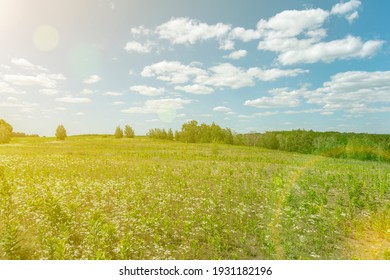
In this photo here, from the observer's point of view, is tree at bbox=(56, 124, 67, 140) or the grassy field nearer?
the grassy field

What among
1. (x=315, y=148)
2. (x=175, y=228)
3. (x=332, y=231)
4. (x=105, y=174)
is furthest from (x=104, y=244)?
(x=315, y=148)

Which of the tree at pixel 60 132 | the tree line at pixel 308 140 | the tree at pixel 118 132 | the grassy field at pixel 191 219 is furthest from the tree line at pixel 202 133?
the grassy field at pixel 191 219

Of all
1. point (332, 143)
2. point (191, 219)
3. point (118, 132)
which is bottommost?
point (191, 219)

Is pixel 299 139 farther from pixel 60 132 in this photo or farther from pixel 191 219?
pixel 60 132

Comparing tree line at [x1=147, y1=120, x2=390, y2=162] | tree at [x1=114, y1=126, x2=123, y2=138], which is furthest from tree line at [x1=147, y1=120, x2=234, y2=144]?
tree at [x1=114, y1=126, x2=123, y2=138]

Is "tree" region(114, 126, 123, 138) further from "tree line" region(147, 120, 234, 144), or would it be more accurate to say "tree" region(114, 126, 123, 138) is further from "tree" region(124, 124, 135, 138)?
"tree line" region(147, 120, 234, 144)

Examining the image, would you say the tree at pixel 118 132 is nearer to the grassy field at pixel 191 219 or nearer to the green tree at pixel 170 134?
the green tree at pixel 170 134

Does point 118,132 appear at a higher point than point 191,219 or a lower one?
higher

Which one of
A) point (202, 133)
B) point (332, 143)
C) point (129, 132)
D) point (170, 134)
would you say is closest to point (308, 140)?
point (332, 143)

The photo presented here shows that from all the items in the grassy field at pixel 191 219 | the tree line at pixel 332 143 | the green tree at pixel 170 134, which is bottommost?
→ the grassy field at pixel 191 219

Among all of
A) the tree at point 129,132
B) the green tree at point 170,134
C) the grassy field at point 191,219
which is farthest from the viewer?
the green tree at point 170,134

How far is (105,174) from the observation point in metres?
23.5

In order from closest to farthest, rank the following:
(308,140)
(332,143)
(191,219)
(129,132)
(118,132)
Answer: (191,219) < (332,143) < (308,140) < (118,132) < (129,132)

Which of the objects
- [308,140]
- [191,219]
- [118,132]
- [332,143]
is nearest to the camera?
[191,219]
